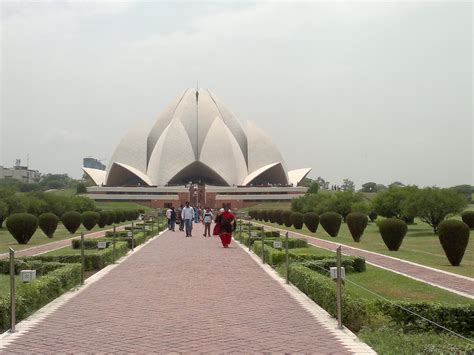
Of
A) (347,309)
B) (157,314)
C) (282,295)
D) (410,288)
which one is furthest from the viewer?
(410,288)

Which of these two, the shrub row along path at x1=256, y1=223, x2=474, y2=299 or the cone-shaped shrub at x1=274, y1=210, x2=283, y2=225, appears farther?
the cone-shaped shrub at x1=274, y1=210, x2=283, y2=225

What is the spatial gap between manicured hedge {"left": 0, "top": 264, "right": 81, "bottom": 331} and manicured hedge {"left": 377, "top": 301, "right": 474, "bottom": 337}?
123 inches

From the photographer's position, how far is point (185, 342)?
4.11m

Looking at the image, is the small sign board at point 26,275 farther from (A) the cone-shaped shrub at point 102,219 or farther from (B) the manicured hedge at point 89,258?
(A) the cone-shaped shrub at point 102,219

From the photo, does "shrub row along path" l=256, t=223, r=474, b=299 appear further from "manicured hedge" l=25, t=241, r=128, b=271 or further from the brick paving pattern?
"manicured hedge" l=25, t=241, r=128, b=271

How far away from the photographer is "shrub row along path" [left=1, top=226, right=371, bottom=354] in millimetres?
4020

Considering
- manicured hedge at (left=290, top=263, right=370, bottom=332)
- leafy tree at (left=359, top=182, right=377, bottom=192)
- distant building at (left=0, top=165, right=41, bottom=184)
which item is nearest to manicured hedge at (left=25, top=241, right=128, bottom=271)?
manicured hedge at (left=290, top=263, right=370, bottom=332)

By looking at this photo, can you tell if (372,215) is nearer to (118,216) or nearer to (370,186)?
(118,216)

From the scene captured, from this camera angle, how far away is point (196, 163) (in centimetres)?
5006

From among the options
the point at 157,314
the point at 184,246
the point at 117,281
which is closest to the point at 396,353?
the point at 157,314

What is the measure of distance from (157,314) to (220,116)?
49.0 m

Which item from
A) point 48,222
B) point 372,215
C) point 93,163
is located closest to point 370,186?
point 372,215

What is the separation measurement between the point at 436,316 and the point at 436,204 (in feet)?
47.3

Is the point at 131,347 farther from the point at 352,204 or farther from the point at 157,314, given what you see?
the point at 352,204
